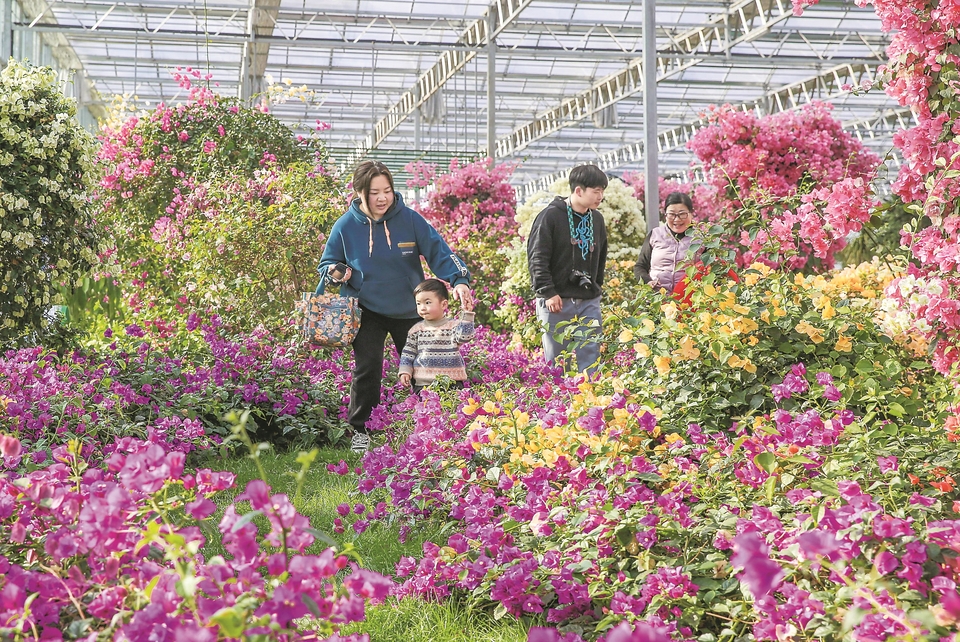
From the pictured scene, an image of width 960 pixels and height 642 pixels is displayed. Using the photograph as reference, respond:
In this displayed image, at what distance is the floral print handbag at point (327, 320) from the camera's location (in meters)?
4.25

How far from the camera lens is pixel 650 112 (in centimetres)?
758

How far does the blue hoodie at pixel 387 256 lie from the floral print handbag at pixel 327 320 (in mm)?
153

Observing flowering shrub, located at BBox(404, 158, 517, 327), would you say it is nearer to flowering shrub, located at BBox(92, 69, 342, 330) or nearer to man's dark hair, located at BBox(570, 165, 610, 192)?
flowering shrub, located at BBox(92, 69, 342, 330)

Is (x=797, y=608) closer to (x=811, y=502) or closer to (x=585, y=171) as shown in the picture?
(x=811, y=502)

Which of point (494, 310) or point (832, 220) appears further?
point (494, 310)

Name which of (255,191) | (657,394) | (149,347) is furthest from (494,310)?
(657,394)

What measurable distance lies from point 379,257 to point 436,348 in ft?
1.65

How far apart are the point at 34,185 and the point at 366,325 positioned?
5.91 feet

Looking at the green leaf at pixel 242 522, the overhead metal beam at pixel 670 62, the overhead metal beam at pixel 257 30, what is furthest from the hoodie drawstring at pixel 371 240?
the overhead metal beam at pixel 257 30

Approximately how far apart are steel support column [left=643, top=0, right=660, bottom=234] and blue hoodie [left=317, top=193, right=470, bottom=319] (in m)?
3.43

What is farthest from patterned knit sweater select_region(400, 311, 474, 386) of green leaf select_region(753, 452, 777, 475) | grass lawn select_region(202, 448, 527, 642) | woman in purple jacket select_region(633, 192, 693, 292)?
green leaf select_region(753, 452, 777, 475)

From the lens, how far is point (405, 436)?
12.6ft

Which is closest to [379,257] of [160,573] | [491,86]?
[160,573]

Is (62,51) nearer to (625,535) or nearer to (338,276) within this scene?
(338,276)
